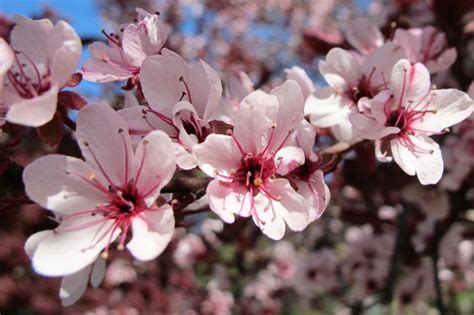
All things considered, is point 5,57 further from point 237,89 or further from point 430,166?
point 430,166

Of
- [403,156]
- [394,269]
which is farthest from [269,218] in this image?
[394,269]

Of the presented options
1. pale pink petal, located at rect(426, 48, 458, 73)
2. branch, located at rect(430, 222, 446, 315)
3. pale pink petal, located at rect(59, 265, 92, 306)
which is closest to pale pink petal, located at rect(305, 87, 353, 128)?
pale pink petal, located at rect(426, 48, 458, 73)

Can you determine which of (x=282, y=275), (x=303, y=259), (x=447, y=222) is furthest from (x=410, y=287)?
(x=282, y=275)

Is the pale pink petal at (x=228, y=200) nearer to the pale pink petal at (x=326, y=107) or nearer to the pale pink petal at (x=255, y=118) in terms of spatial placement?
the pale pink petal at (x=255, y=118)

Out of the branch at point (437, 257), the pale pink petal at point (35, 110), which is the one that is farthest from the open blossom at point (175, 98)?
the branch at point (437, 257)

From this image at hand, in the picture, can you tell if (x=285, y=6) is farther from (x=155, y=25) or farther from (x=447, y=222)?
(x=155, y=25)

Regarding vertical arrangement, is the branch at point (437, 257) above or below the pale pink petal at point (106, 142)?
→ below
